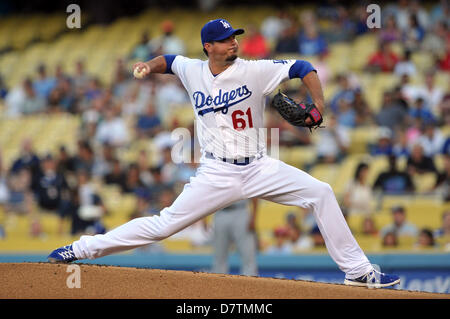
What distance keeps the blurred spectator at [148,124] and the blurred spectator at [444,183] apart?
14.8 feet

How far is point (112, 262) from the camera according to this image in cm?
852

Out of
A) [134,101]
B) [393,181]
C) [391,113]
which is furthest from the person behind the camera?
[134,101]

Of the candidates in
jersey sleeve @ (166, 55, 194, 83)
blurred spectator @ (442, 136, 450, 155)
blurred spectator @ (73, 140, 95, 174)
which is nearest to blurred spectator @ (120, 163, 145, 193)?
blurred spectator @ (73, 140, 95, 174)

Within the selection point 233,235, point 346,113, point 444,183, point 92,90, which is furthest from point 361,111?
point 92,90

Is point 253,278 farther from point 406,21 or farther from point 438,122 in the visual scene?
point 406,21

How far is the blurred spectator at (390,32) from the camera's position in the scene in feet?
37.7

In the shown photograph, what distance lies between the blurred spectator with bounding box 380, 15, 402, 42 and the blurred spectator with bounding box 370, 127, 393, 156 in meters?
2.23

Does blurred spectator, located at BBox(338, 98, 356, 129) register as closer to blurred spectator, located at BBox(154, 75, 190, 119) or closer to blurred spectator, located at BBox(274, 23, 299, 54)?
blurred spectator, located at BBox(274, 23, 299, 54)

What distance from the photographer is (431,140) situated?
960 centimetres

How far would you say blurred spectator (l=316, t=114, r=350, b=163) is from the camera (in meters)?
10.0

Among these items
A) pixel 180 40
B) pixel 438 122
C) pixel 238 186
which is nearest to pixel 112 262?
pixel 238 186

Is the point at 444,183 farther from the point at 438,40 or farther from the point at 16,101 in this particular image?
the point at 16,101

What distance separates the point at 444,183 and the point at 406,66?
2.87 m

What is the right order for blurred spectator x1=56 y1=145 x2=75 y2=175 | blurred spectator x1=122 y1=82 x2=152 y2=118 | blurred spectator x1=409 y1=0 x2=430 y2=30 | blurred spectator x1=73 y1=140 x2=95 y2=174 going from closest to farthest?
blurred spectator x1=56 y1=145 x2=75 y2=175, blurred spectator x1=73 y1=140 x2=95 y2=174, blurred spectator x1=409 y1=0 x2=430 y2=30, blurred spectator x1=122 y1=82 x2=152 y2=118
